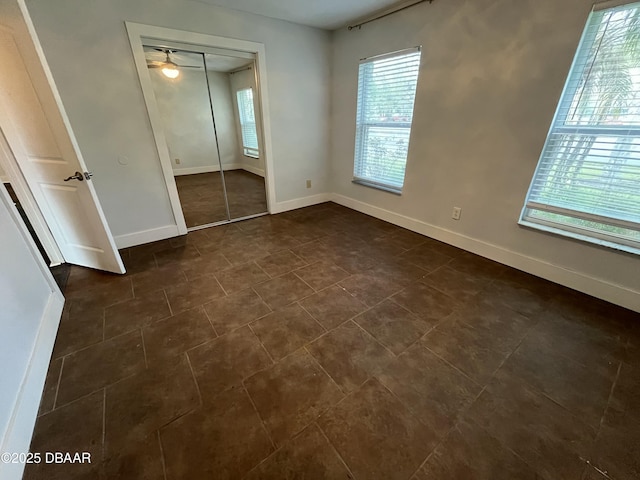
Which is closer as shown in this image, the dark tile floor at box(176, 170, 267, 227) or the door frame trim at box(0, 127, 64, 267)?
the door frame trim at box(0, 127, 64, 267)

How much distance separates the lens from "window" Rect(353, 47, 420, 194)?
2.85 meters

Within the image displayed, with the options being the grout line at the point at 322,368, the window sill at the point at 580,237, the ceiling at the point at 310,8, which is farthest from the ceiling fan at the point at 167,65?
the window sill at the point at 580,237

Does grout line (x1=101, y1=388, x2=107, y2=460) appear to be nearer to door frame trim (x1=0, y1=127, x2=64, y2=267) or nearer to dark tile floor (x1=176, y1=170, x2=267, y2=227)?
door frame trim (x1=0, y1=127, x2=64, y2=267)

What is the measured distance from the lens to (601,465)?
A: 1.09 metres

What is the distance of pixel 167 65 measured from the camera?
2.89 metres

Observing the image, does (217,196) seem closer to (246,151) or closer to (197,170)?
(197,170)

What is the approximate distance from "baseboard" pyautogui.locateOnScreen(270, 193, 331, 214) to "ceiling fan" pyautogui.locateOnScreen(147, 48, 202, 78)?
76.4 inches

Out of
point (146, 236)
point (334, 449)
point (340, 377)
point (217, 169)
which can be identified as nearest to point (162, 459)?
point (334, 449)

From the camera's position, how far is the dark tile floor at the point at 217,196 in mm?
3764

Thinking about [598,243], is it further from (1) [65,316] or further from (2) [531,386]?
(1) [65,316]

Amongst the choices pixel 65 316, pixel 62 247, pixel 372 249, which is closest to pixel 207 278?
pixel 65 316

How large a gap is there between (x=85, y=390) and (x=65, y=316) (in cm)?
81

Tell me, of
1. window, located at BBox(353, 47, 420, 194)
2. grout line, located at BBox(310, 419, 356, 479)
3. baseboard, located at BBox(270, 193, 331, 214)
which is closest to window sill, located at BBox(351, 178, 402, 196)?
window, located at BBox(353, 47, 420, 194)

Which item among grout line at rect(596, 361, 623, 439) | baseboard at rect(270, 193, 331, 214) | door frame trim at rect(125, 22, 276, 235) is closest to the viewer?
grout line at rect(596, 361, 623, 439)
